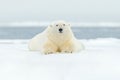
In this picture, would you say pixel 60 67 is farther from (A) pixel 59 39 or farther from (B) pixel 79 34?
(B) pixel 79 34

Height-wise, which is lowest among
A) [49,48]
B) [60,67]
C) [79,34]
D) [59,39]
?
[60,67]

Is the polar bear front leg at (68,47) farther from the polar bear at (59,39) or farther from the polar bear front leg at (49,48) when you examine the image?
the polar bear front leg at (49,48)

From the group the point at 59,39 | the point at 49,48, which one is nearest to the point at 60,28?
the point at 59,39

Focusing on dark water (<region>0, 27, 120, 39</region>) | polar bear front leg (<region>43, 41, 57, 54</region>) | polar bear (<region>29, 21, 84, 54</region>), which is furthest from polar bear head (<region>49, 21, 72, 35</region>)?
dark water (<region>0, 27, 120, 39</region>)

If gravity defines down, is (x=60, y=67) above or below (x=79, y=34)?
below

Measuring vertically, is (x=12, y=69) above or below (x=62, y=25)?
below

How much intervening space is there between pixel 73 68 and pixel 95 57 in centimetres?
77

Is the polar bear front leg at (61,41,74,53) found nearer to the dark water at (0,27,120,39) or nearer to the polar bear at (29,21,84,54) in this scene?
the polar bear at (29,21,84,54)

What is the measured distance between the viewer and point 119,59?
4746mm

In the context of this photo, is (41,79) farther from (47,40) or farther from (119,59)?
(47,40)

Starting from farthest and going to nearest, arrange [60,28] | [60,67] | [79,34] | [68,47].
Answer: [79,34] → [68,47] → [60,28] → [60,67]

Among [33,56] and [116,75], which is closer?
[116,75]

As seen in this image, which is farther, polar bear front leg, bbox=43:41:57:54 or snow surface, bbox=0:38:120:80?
polar bear front leg, bbox=43:41:57:54

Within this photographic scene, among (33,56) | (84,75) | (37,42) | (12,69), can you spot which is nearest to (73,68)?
(84,75)
